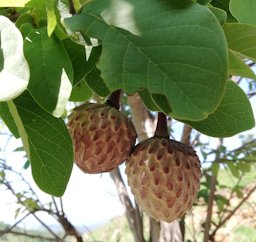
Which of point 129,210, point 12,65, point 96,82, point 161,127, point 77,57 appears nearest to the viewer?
point 12,65

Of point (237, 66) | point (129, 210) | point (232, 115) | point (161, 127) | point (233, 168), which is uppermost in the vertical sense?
point (237, 66)

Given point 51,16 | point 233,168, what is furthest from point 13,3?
point 233,168

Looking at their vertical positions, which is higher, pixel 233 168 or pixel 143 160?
pixel 143 160

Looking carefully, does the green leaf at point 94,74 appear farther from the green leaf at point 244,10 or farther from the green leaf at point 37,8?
the green leaf at point 244,10

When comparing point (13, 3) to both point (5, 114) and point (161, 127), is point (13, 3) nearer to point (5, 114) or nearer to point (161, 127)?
point (5, 114)

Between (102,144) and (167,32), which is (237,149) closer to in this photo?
(102,144)

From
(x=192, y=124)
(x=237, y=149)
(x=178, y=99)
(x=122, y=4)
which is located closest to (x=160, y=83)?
(x=178, y=99)

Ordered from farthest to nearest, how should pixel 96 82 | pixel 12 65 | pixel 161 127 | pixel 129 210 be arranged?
pixel 129 210 → pixel 161 127 → pixel 96 82 → pixel 12 65
